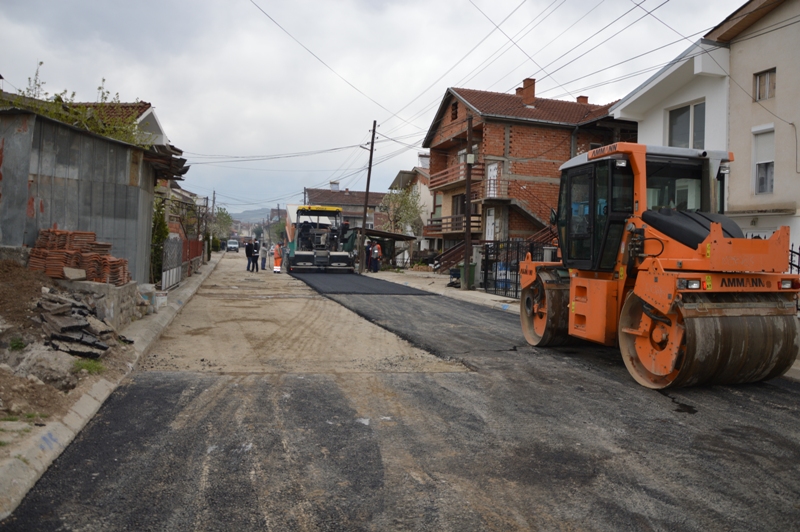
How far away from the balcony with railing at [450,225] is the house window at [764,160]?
2050 cm

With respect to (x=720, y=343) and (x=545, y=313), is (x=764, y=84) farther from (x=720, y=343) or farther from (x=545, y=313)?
(x=720, y=343)

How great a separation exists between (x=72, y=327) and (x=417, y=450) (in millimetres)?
4714

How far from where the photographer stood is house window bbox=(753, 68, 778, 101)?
15.6 metres

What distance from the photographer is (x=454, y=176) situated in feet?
125

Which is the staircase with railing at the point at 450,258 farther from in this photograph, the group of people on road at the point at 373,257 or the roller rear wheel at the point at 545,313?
the roller rear wheel at the point at 545,313

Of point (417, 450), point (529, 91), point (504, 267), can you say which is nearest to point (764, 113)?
point (504, 267)

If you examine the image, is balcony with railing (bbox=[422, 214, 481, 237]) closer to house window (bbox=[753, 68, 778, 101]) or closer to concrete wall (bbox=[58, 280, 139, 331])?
house window (bbox=[753, 68, 778, 101])

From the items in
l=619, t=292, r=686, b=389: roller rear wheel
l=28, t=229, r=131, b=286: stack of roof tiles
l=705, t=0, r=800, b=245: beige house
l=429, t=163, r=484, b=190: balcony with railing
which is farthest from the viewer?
l=429, t=163, r=484, b=190: balcony with railing

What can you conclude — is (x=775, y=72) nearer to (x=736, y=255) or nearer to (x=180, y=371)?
(x=736, y=255)

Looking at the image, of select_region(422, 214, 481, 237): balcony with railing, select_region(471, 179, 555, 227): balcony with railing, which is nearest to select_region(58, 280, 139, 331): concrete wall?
select_region(471, 179, 555, 227): balcony with railing

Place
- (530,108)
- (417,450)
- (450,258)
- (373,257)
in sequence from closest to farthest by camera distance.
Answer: (417,450) < (450,258) < (530,108) < (373,257)

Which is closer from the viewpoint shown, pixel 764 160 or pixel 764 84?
pixel 764 160

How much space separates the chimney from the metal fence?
Result: 56.7 ft

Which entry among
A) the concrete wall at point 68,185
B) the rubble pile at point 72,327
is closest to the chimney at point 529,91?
the concrete wall at point 68,185
